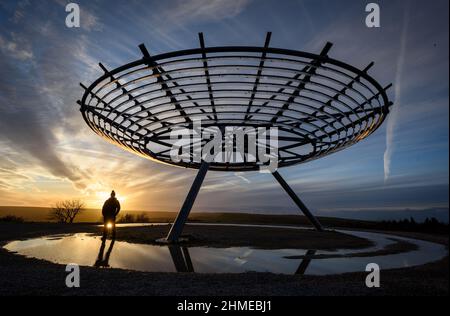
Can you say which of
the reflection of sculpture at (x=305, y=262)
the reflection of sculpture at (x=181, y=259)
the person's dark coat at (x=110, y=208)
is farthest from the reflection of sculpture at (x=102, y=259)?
the reflection of sculpture at (x=305, y=262)

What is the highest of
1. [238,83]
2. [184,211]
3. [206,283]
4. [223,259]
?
[238,83]

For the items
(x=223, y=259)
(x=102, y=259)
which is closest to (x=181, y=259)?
(x=223, y=259)

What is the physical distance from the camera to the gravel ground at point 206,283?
4902mm

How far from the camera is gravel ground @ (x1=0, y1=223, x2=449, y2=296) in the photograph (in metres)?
4.90

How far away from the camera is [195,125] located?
15180mm

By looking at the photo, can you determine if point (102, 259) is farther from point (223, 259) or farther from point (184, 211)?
point (184, 211)

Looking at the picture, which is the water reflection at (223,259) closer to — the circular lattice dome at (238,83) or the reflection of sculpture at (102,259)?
the reflection of sculpture at (102,259)

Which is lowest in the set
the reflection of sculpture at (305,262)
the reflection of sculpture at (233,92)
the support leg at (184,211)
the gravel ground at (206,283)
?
the reflection of sculpture at (305,262)

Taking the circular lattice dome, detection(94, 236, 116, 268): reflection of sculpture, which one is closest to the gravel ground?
detection(94, 236, 116, 268): reflection of sculpture

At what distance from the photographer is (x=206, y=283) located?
553cm
